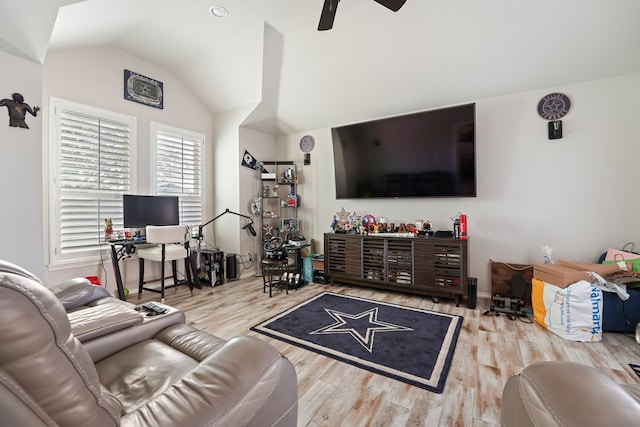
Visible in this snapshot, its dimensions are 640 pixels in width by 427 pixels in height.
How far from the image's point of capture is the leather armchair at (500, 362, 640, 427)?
25.1 inches

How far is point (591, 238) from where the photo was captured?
9.59ft

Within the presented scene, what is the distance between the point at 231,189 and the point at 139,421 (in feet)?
13.4

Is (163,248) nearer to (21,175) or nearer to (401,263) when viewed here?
(21,175)

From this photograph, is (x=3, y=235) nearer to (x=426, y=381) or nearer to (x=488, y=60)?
(x=426, y=381)

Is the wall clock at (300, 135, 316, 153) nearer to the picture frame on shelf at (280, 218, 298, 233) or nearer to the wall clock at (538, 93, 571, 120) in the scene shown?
the picture frame on shelf at (280, 218, 298, 233)

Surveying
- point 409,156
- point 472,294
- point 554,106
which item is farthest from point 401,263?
point 554,106

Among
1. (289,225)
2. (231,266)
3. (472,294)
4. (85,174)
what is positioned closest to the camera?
(472,294)

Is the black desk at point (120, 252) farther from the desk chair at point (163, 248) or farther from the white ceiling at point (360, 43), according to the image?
the white ceiling at point (360, 43)

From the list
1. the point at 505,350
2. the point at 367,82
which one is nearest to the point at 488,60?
the point at 367,82

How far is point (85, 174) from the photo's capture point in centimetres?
322

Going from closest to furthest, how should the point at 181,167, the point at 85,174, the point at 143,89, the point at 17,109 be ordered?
the point at 17,109 → the point at 85,174 → the point at 143,89 → the point at 181,167

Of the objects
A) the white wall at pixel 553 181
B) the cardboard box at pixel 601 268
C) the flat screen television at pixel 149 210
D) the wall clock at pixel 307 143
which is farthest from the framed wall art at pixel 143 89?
the cardboard box at pixel 601 268

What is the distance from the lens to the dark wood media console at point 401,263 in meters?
3.19

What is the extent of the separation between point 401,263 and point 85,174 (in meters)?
4.03
